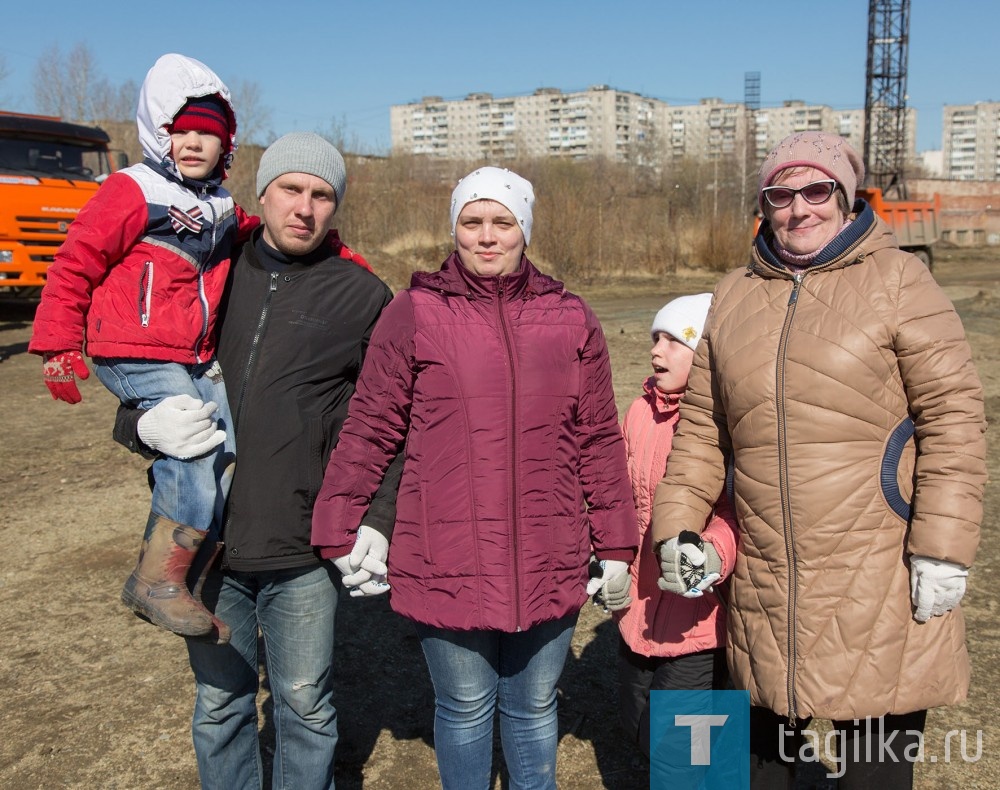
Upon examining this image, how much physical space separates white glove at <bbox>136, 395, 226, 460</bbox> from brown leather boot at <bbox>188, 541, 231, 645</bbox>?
26 cm

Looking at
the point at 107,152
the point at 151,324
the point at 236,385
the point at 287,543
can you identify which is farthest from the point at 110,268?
the point at 107,152

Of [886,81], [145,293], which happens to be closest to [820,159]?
[145,293]

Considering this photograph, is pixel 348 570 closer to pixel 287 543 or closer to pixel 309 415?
pixel 287 543

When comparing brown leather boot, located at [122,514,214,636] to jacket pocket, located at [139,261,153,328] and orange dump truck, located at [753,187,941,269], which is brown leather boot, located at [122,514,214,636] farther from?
orange dump truck, located at [753,187,941,269]

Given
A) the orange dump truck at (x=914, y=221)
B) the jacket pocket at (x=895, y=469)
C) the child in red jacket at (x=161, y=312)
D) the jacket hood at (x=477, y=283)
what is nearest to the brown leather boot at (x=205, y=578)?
the child in red jacket at (x=161, y=312)

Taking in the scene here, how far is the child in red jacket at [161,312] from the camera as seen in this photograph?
6.88ft

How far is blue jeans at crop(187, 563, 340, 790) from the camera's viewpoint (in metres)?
2.25

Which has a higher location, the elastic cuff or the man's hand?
the man's hand

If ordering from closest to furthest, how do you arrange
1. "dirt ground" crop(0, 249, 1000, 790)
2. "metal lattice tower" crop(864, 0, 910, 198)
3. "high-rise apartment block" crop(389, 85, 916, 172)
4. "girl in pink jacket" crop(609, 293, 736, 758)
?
"girl in pink jacket" crop(609, 293, 736, 758) < "dirt ground" crop(0, 249, 1000, 790) < "metal lattice tower" crop(864, 0, 910, 198) < "high-rise apartment block" crop(389, 85, 916, 172)

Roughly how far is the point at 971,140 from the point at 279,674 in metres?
143

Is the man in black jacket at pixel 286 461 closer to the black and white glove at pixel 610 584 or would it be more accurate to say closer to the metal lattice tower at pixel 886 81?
the black and white glove at pixel 610 584

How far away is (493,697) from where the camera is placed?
7.35 feet

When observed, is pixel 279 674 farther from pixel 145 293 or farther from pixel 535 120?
pixel 535 120

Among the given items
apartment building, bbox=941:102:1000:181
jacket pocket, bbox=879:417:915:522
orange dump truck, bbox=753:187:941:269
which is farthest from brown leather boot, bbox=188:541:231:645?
apartment building, bbox=941:102:1000:181
